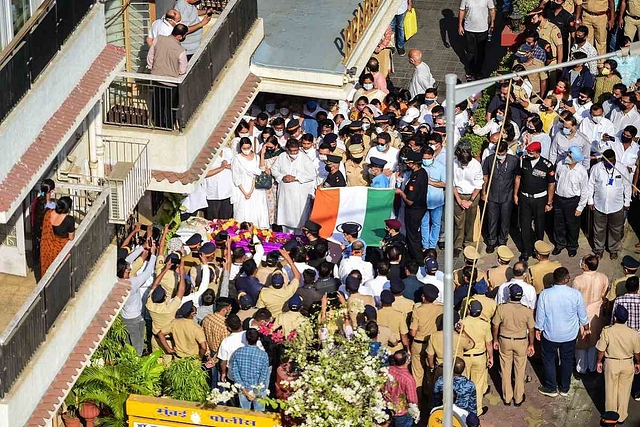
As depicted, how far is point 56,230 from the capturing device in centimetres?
2111

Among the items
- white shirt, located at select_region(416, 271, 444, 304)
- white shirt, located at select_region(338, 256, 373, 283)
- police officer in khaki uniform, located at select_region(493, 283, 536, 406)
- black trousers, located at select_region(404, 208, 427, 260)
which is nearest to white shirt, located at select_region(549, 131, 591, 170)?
black trousers, located at select_region(404, 208, 427, 260)

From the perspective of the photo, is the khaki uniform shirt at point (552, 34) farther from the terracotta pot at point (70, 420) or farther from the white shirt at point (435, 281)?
the terracotta pot at point (70, 420)

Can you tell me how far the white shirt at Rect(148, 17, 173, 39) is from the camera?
984 inches

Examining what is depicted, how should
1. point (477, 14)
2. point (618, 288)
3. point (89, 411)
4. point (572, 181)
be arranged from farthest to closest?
1. point (477, 14)
2. point (572, 181)
3. point (618, 288)
4. point (89, 411)

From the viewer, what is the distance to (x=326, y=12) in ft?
95.6

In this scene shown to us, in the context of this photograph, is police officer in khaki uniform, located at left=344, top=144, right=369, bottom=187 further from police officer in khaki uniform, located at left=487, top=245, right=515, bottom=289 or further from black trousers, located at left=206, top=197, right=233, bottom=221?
police officer in khaki uniform, located at left=487, top=245, right=515, bottom=289

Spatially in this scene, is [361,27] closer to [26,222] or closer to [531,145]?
[531,145]

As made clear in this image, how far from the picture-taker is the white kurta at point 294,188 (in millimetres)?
26984

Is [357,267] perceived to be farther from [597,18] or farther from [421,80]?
[597,18]

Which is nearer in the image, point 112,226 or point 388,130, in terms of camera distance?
point 112,226

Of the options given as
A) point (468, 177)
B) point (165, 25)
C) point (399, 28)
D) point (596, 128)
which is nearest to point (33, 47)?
point (165, 25)

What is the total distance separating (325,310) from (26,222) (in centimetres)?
411

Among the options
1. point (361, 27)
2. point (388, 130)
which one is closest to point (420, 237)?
point (388, 130)

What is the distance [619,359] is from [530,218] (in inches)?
158
